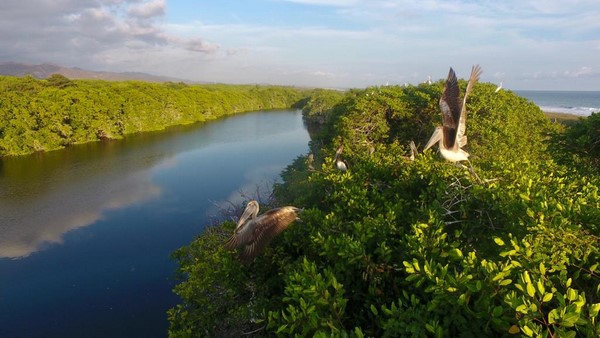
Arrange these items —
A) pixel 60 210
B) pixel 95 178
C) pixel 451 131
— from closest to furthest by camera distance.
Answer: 1. pixel 451 131
2. pixel 60 210
3. pixel 95 178

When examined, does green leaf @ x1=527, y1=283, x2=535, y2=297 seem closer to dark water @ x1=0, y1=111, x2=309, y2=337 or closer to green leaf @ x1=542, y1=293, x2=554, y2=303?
green leaf @ x1=542, y1=293, x2=554, y2=303

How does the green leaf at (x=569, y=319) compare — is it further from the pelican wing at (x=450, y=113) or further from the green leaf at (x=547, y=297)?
the pelican wing at (x=450, y=113)

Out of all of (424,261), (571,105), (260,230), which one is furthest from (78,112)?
(571,105)

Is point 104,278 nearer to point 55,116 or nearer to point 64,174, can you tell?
point 64,174

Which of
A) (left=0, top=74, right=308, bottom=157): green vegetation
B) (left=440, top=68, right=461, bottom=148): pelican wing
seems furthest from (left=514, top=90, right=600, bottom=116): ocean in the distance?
(left=0, top=74, right=308, bottom=157): green vegetation

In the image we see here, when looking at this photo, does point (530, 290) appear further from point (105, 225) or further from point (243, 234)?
point (105, 225)

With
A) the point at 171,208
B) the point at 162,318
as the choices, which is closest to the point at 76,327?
the point at 162,318

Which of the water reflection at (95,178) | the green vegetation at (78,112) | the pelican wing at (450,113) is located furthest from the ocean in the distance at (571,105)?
the green vegetation at (78,112)
